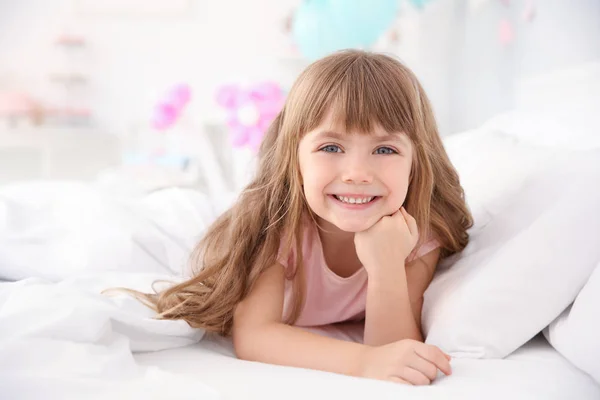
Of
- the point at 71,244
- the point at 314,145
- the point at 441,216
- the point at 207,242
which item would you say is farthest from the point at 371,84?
the point at 71,244

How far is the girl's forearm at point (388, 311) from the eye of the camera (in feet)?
3.12

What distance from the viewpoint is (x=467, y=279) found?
945 millimetres

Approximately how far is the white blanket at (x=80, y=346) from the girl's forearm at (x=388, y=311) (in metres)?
0.27

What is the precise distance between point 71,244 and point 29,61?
3.23m

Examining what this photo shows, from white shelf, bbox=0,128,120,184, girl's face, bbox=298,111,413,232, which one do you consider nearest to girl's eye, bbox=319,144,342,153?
girl's face, bbox=298,111,413,232

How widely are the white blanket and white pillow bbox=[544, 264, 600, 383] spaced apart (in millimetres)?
433

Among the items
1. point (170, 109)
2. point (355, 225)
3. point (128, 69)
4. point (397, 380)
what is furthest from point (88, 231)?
point (128, 69)

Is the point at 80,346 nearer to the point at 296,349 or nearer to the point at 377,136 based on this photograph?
the point at 296,349

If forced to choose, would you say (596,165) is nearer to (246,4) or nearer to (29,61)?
(246,4)

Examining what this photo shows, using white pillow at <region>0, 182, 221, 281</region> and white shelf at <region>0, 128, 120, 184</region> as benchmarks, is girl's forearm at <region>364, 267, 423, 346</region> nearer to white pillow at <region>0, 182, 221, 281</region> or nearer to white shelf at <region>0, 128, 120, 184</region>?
white pillow at <region>0, 182, 221, 281</region>

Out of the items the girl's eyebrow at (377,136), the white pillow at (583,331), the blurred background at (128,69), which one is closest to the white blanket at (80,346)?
the girl's eyebrow at (377,136)

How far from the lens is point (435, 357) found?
0.77m

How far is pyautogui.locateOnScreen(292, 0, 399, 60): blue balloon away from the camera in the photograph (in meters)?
2.63

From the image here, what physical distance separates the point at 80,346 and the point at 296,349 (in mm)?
281
